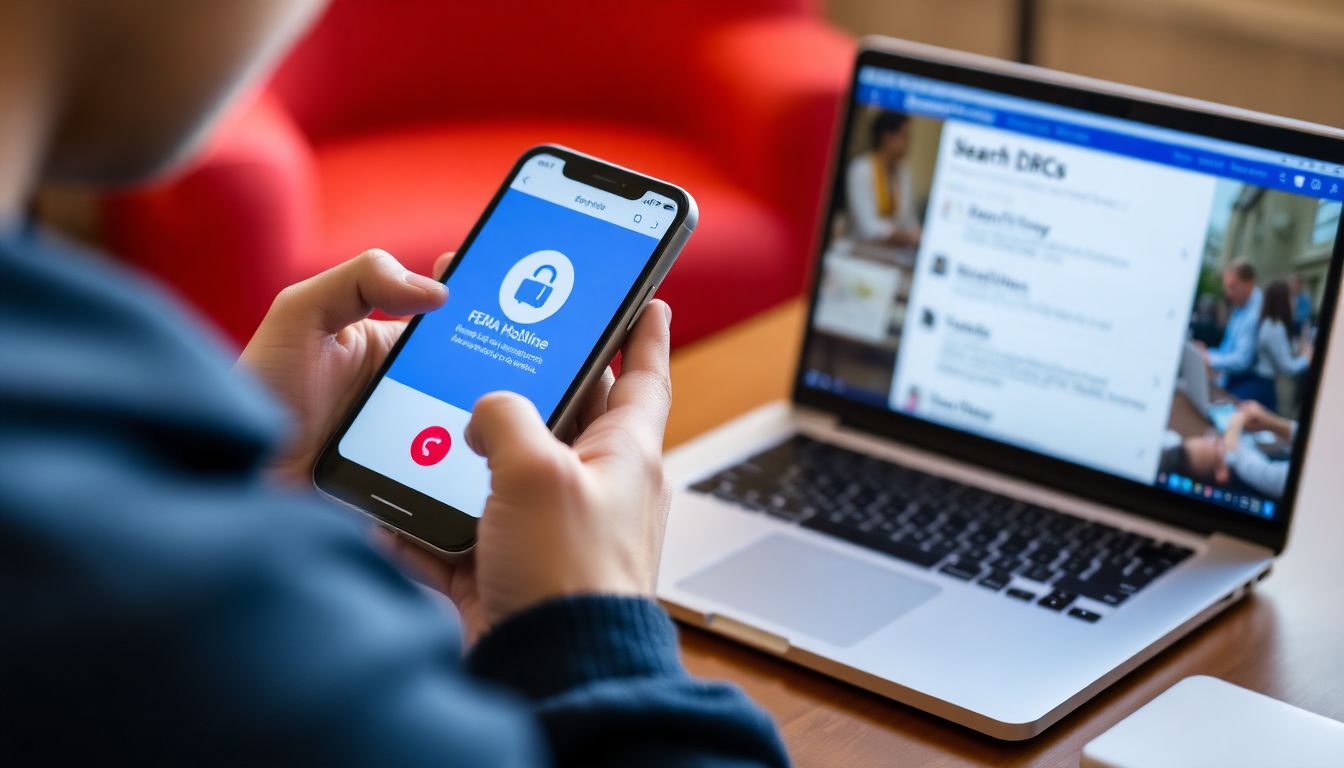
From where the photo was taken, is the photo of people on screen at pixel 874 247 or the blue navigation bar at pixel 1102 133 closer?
the blue navigation bar at pixel 1102 133

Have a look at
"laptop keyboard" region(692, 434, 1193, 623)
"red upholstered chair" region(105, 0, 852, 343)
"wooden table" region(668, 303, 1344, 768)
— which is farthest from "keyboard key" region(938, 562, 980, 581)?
"red upholstered chair" region(105, 0, 852, 343)

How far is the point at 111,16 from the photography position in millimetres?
406

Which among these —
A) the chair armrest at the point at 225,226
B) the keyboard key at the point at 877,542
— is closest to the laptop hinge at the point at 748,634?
the keyboard key at the point at 877,542

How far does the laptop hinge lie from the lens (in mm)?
824

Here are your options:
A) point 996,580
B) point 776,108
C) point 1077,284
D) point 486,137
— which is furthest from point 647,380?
point 486,137

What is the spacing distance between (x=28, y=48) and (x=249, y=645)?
0.18m

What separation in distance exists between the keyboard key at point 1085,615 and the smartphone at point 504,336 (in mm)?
325

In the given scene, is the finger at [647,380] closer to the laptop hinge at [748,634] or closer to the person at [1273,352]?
the laptop hinge at [748,634]

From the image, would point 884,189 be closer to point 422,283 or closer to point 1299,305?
point 1299,305

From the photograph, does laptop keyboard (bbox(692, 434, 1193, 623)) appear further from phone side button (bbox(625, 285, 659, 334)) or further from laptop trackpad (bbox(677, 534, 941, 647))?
phone side button (bbox(625, 285, 659, 334))

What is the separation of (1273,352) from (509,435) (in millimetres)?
563

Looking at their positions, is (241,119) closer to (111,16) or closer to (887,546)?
(887,546)

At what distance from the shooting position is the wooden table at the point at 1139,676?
750mm

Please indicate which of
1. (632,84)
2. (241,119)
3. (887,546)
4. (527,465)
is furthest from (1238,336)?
(632,84)
